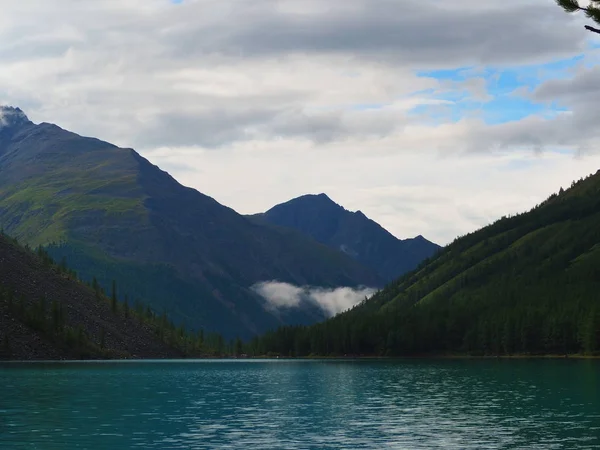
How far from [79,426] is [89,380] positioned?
94.1 metres

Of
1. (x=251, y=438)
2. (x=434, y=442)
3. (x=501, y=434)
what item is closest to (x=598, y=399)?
(x=501, y=434)

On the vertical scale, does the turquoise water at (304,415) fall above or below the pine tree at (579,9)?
below

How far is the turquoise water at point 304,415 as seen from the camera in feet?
254

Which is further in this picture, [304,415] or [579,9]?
[304,415]

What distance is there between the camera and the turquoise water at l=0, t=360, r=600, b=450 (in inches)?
3051

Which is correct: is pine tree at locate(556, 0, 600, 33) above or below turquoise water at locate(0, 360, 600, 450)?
above

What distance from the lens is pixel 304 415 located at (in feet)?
340

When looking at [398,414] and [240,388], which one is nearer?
[398,414]

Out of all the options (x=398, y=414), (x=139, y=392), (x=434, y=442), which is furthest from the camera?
(x=139, y=392)

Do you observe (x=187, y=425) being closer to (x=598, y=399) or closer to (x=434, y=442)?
(x=434, y=442)

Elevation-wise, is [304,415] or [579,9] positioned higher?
[579,9]

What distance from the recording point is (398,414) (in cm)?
10306

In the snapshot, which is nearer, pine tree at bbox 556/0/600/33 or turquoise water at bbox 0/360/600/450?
pine tree at bbox 556/0/600/33

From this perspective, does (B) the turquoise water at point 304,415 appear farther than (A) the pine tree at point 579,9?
Yes
